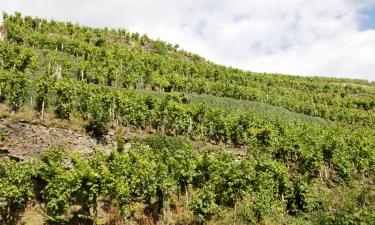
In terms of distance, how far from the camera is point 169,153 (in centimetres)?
4050

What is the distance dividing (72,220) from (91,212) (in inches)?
79.4

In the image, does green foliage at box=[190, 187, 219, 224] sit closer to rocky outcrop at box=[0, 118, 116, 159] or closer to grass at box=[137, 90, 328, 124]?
rocky outcrop at box=[0, 118, 116, 159]

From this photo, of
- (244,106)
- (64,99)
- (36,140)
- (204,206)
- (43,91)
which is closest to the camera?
(204,206)

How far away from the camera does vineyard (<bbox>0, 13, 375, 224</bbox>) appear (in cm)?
3222

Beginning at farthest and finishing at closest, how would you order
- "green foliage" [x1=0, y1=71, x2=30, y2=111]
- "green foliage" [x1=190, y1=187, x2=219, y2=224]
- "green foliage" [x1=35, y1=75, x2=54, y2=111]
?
"green foliage" [x1=35, y1=75, x2=54, y2=111], "green foliage" [x1=0, y1=71, x2=30, y2=111], "green foliage" [x1=190, y1=187, x2=219, y2=224]

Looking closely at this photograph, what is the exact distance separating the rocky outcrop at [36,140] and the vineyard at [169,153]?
1087 mm

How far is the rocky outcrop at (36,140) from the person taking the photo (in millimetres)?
36344

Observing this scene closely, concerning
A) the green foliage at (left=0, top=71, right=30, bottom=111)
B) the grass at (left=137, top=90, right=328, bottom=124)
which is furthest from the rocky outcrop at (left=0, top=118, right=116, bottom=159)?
the grass at (left=137, top=90, right=328, bottom=124)

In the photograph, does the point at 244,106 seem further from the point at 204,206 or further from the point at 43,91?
the point at 43,91

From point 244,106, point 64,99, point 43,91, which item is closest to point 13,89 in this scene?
point 43,91

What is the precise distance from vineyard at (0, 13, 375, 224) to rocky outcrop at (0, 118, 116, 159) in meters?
1.09

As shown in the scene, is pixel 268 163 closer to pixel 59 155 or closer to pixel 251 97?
pixel 59 155

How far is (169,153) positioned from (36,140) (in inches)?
507

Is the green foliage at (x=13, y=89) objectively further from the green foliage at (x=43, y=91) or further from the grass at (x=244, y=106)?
the grass at (x=244, y=106)
